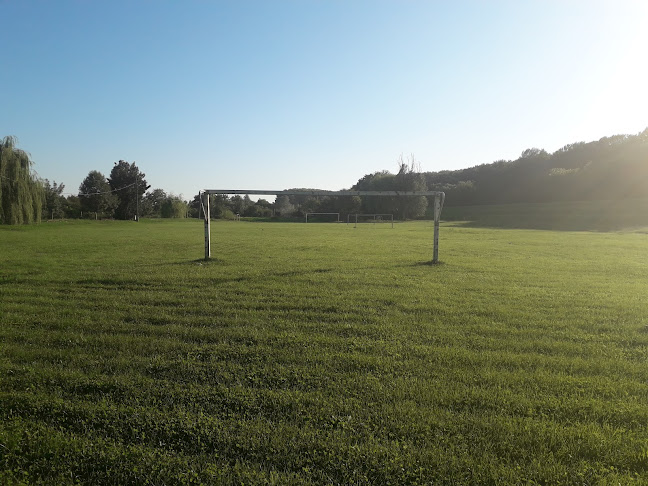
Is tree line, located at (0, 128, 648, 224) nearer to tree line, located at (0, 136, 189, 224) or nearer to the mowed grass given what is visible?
tree line, located at (0, 136, 189, 224)

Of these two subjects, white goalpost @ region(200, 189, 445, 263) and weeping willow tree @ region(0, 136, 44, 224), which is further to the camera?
weeping willow tree @ region(0, 136, 44, 224)

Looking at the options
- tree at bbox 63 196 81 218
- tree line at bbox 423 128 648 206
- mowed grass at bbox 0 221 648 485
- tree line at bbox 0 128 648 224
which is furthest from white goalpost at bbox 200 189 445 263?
tree line at bbox 423 128 648 206

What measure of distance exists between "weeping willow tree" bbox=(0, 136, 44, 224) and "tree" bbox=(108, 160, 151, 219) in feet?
138

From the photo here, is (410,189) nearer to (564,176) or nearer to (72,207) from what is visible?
(564,176)

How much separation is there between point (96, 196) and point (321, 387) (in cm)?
7880

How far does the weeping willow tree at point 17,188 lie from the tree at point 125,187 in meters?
42.0

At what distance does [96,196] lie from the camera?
232 ft

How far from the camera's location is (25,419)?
327cm

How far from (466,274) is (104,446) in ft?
32.3

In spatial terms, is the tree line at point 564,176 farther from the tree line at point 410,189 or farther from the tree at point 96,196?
the tree at point 96,196

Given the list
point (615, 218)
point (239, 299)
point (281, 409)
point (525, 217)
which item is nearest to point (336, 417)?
point (281, 409)

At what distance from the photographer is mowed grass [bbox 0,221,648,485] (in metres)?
2.77

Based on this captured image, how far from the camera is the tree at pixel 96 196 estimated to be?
7081 centimetres

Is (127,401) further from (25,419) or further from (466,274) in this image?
(466,274)
